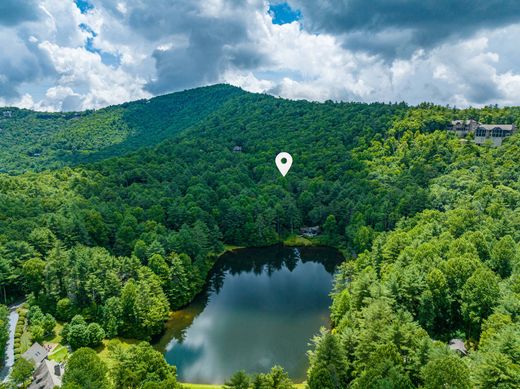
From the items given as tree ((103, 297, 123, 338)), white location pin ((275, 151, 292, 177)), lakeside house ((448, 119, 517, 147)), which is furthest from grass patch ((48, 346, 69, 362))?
lakeside house ((448, 119, 517, 147))

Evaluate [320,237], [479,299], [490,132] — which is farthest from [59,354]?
[490,132]

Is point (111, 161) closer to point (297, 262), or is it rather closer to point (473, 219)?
point (297, 262)

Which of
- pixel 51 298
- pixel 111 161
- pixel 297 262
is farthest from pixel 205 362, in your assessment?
pixel 111 161

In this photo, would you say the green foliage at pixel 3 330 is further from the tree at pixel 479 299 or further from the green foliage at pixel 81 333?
the tree at pixel 479 299

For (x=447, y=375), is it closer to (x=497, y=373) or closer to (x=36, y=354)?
(x=497, y=373)

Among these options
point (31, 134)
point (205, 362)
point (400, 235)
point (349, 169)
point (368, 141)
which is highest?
point (31, 134)
